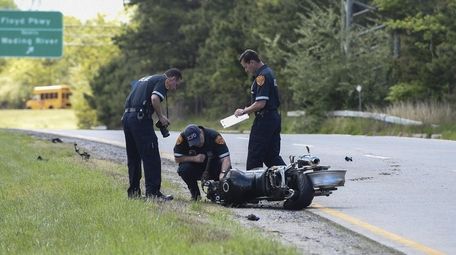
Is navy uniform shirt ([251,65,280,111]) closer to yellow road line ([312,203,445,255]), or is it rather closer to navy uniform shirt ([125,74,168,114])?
navy uniform shirt ([125,74,168,114])

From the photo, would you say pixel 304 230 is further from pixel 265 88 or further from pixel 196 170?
pixel 265 88

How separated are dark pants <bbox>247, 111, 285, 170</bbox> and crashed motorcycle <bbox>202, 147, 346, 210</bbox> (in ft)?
2.61

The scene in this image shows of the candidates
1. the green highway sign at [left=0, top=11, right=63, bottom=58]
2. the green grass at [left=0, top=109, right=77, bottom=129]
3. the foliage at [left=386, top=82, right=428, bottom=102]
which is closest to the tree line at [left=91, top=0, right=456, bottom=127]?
the foliage at [left=386, top=82, right=428, bottom=102]

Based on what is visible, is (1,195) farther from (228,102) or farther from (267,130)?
(228,102)

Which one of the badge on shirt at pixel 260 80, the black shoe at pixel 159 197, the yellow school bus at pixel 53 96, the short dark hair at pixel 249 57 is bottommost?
the black shoe at pixel 159 197

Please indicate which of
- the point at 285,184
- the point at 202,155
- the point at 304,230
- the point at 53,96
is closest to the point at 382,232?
the point at 304,230

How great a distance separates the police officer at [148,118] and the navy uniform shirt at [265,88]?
1.22 metres

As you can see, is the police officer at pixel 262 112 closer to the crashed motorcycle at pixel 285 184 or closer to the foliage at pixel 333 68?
the crashed motorcycle at pixel 285 184

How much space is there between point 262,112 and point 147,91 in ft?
5.25

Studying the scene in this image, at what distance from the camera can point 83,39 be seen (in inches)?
3765

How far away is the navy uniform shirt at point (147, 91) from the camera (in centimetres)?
1119

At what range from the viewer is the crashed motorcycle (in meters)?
10.9

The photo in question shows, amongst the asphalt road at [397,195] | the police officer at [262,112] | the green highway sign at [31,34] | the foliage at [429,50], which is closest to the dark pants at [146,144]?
the police officer at [262,112]

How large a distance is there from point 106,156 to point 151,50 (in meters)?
38.1
